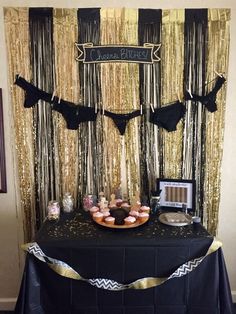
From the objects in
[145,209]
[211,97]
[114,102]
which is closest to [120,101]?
[114,102]

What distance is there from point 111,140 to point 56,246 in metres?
0.81

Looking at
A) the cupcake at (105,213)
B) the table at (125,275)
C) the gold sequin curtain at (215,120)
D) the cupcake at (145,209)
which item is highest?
the gold sequin curtain at (215,120)

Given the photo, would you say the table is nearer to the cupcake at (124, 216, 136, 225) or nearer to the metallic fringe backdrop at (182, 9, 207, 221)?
the cupcake at (124, 216, 136, 225)

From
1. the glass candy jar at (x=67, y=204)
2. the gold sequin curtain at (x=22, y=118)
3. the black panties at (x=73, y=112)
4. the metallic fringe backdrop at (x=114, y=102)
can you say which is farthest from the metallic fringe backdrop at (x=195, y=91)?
the gold sequin curtain at (x=22, y=118)

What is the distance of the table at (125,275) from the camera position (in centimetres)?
153

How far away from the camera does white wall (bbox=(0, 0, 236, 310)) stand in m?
1.91

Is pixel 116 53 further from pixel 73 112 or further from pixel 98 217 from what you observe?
pixel 98 217

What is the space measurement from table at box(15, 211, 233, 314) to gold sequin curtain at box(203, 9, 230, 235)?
55 cm

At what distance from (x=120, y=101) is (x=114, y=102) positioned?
4 cm

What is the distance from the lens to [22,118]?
1965 millimetres

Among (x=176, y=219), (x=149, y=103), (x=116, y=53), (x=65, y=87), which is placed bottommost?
(x=176, y=219)

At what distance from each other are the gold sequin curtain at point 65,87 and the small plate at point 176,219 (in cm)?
65

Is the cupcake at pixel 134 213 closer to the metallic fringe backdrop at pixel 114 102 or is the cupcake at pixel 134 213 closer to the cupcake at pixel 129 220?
the cupcake at pixel 129 220

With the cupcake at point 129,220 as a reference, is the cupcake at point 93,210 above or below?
above
